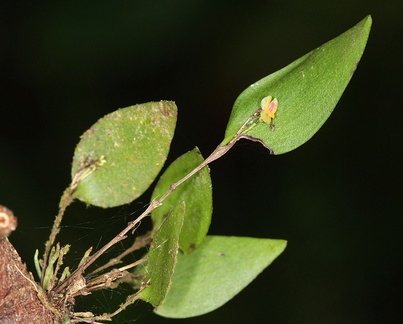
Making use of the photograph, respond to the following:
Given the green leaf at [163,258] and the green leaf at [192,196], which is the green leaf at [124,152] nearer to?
the green leaf at [192,196]

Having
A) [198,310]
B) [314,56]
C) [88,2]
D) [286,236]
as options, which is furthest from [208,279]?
[88,2]

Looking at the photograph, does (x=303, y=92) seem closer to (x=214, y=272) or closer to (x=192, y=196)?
(x=192, y=196)

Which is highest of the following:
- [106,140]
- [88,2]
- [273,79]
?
[88,2]

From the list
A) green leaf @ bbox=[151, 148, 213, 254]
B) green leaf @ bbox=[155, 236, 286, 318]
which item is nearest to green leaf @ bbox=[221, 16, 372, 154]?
green leaf @ bbox=[151, 148, 213, 254]

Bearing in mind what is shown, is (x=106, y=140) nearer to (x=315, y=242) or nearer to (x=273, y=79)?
(x=273, y=79)

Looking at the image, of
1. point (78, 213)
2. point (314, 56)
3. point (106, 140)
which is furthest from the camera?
point (78, 213)

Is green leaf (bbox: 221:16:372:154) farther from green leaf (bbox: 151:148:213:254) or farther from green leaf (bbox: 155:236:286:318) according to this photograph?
green leaf (bbox: 155:236:286:318)
